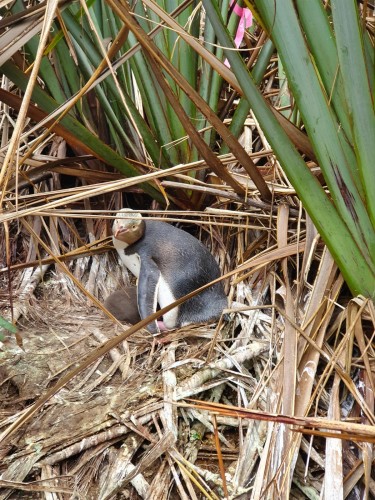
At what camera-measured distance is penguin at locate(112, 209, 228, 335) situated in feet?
7.64

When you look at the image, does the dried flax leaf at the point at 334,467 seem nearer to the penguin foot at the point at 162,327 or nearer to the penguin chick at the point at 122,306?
the penguin foot at the point at 162,327

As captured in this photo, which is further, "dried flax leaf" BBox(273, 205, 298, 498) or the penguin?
the penguin

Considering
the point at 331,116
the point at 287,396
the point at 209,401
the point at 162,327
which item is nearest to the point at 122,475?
the point at 209,401

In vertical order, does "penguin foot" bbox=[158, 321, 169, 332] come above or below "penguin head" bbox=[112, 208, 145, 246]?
below

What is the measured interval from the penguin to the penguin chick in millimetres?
58

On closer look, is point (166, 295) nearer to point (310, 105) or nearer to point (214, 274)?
point (214, 274)

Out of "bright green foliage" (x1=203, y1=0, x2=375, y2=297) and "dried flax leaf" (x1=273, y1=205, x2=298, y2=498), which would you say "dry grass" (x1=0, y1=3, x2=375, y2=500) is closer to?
"dried flax leaf" (x1=273, y1=205, x2=298, y2=498)

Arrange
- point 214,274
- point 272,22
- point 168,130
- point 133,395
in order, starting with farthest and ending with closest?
point 214,274 → point 168,130 → point 133,395 → point 272,22

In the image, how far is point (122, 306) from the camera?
240cm

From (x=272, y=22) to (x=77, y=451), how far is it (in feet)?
3.68

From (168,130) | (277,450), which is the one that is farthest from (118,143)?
(277,450)

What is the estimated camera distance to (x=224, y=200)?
2.31 m

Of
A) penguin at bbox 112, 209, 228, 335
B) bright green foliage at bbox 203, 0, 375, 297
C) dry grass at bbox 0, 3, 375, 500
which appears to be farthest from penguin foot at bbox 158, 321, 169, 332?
bright green foliage at bbox 203, 0, 375, 297

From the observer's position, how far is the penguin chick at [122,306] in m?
2.38
